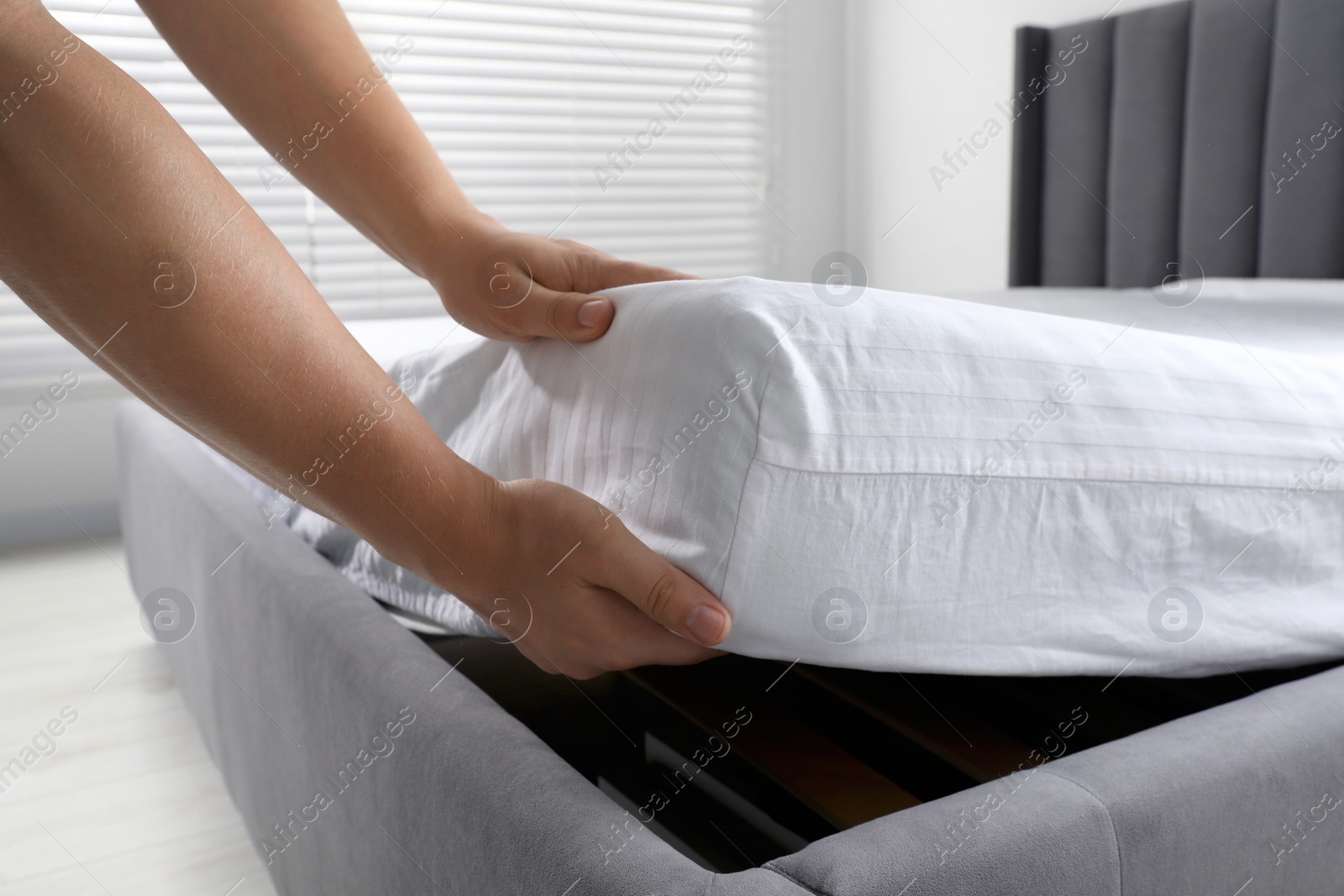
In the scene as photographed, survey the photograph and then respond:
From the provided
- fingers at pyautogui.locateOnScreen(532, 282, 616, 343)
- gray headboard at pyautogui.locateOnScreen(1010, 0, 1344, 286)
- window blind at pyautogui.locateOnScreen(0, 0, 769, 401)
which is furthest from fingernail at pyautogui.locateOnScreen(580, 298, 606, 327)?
window blind at pyautogui.locateOnScreen(0, 0, 769, 401)

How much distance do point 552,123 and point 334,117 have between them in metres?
2.51

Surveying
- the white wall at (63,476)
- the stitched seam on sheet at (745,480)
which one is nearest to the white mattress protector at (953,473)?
the stitched seam on sheet at (745,480)

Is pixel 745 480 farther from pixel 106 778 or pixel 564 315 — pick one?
pixel 106 778

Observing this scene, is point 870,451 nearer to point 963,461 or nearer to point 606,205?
point 963,461

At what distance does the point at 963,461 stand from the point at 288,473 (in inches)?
14.3

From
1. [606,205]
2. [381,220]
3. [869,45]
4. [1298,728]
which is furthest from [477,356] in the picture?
[869,45]

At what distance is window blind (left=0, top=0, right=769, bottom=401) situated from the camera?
2.78 m

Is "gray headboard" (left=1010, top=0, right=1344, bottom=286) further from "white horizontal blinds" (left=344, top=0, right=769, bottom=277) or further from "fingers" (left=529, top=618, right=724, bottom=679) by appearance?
"fingers" (left=529, top=618, right=724, bottom=679)

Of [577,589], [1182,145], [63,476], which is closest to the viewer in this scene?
[577,589]

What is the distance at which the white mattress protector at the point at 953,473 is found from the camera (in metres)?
0.49

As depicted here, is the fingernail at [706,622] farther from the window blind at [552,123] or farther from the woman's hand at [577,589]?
the window blind at [552,123]

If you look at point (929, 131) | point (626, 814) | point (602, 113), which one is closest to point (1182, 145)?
point (929, 131)

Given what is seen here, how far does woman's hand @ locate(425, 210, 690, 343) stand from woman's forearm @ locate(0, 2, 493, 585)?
0.12 meters

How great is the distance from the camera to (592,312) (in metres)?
0.59
